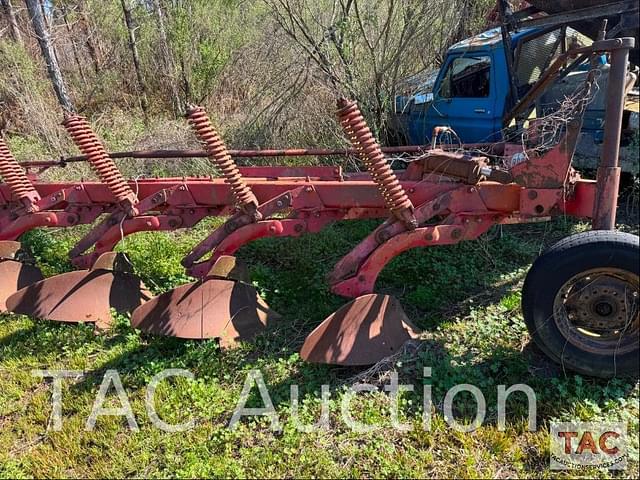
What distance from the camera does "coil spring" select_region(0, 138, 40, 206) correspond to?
13.1 ft

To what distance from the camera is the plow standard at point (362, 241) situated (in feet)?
8.98

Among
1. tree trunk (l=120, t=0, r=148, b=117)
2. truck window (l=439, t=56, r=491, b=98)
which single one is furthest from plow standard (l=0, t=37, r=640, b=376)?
tree trunk (l=120, t=0, r=148, b=117)

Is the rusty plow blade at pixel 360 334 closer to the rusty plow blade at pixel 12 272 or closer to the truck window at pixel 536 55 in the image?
the rusty plow blade at pixel 12 272

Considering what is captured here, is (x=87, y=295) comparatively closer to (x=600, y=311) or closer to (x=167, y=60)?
(x=600, y=311)

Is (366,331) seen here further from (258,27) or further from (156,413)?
(258,27)

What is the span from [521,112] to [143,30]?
8323mm

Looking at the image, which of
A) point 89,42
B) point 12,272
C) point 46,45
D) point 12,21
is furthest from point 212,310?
point 89,42

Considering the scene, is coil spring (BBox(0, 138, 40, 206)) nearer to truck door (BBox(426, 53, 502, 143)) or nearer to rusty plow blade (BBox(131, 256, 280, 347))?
rusty plow blade (BBox(131, 256, 280, 347))

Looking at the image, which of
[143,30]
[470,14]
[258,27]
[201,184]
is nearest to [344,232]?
[201,184]

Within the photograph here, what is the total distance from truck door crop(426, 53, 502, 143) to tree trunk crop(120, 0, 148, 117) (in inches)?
264

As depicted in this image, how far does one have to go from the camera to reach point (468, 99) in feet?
19.2

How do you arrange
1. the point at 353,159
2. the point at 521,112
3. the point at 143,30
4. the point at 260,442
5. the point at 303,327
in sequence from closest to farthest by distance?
the point at 260,442 < the point at 303,327 < the point at 521,112 < the point at 353,159 < the point at 143,30

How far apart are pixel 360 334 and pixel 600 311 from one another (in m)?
1.40

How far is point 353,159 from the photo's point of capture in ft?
19.2
